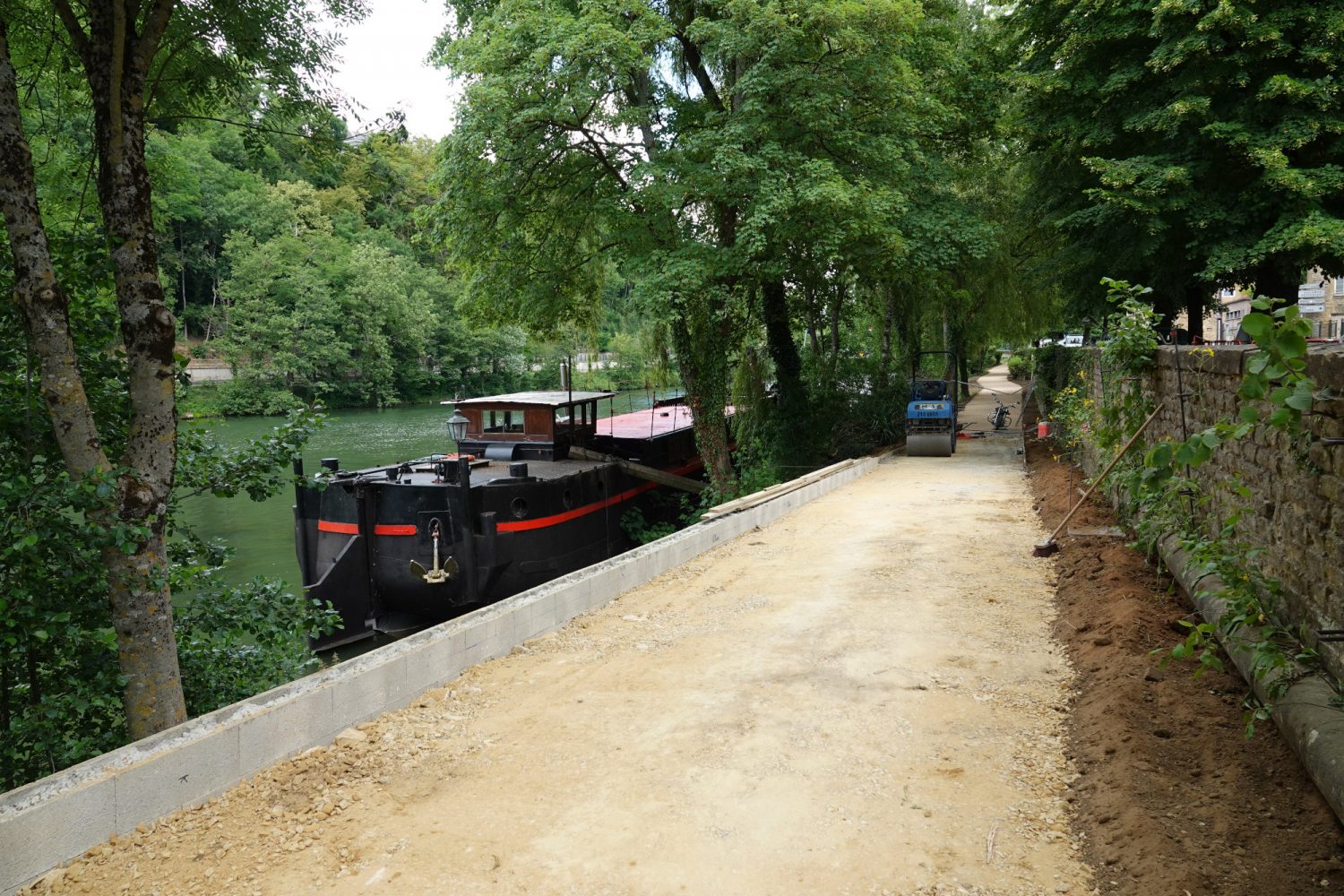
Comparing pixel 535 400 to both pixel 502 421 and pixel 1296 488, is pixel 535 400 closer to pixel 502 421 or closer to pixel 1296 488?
pixel 502 421

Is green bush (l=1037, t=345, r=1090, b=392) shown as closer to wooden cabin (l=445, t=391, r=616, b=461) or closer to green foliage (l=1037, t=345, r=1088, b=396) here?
green foliage (l=1037, t=345, r=1088, b=396)

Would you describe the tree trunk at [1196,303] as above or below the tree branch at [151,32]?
below

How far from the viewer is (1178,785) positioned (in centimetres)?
392

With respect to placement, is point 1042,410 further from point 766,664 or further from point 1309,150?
point 766,664

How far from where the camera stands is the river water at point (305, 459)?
1754 centimetres

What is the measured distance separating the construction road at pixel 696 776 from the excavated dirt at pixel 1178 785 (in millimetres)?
202

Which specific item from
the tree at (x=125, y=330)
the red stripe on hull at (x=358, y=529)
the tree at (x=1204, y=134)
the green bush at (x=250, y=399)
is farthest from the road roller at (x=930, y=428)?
the green bush at (x=250, y=399)

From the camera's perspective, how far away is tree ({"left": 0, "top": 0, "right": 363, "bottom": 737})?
15.8ft

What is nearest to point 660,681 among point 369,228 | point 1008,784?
point 1008,784

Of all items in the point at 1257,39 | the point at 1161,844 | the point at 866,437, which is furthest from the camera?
the point at 866,437

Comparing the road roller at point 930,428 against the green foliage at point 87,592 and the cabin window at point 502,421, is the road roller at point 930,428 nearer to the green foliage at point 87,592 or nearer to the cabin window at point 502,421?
the cabin window at point 502,421

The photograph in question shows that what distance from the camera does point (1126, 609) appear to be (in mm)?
6191

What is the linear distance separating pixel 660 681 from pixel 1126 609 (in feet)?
10.7

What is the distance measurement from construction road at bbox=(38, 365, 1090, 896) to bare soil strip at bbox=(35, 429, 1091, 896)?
0.01 meters
